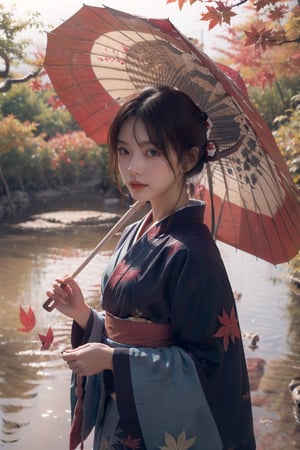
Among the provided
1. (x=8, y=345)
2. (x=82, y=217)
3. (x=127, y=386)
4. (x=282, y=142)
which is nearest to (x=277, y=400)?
(x=8, y=345)

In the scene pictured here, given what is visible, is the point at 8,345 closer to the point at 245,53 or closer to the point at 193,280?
the point at 193,280

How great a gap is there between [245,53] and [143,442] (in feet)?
53.2

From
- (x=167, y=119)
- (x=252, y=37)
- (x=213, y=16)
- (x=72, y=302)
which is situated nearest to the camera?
(x=167, y=119)

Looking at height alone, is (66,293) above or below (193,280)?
below

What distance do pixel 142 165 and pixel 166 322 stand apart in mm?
431

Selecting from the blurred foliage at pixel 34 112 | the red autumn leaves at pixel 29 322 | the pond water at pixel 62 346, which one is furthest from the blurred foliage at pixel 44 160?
the red autumn leaves at pixel 29 322

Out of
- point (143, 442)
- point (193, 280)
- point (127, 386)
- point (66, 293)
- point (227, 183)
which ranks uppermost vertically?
point (227, 183)

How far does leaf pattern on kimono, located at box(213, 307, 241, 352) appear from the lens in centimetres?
188

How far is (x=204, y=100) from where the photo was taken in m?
2.16

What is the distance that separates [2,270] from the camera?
8.45 m

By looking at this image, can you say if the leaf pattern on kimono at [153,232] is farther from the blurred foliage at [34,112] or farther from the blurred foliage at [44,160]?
the blurred foliage at [34,112]

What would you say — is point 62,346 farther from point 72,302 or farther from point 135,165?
point 135,165

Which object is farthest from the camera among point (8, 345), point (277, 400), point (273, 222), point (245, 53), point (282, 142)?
point (245, 53)

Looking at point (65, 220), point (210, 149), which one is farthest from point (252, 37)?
point (65, 220)
